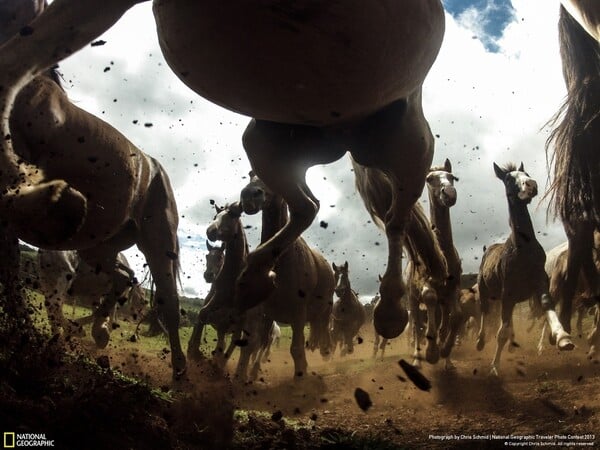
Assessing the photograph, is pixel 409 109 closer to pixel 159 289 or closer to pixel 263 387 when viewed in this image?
pixel 159 289

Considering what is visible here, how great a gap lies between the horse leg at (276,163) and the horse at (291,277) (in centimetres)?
215

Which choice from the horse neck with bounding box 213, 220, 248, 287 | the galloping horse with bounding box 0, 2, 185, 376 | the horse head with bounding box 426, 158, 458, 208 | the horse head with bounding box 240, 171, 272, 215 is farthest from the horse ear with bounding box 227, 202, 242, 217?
the horse head with bounding box 426, 158, 458, 208

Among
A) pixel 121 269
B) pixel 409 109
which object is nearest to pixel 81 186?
pixel 121 269

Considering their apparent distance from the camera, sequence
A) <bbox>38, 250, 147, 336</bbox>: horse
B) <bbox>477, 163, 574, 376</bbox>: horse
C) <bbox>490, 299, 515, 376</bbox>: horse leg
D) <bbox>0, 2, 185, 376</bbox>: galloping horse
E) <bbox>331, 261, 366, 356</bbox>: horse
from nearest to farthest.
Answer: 1. <bbox>0, 2, 185, 376</bbox>: galloping horse
2. <bbox>38, 250, 147, 336</bbox>: horse
3. <bbox>490, 299, 515, 376</bbox>: horse leg
4. <bbox>477, 163, 574, 376</bbox>: horse
5. <bbox>331, 261, 366, 356</bbox>: horse

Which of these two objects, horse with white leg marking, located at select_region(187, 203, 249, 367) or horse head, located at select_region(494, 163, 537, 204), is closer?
horse with white leg marking, located at select_region(187, 203, 249, 367)

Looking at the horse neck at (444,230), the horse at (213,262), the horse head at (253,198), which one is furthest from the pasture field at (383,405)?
the horse head at (253,198)

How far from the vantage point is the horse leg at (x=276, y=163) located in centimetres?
375

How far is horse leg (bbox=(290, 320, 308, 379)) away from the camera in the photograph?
7.91 m

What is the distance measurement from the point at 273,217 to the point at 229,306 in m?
1.46

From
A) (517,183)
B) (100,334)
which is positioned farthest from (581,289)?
(100,334)

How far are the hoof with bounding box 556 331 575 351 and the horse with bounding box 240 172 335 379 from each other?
3.07m

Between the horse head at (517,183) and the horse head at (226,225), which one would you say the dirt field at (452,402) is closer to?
the horse head at (226,225)

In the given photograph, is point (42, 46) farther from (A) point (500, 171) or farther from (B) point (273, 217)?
(A) point (500, 171)

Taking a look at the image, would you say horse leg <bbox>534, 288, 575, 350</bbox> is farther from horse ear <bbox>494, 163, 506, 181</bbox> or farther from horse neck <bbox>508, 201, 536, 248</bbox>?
horse ear <bbox>494, 163, 506, 181</bbox>
